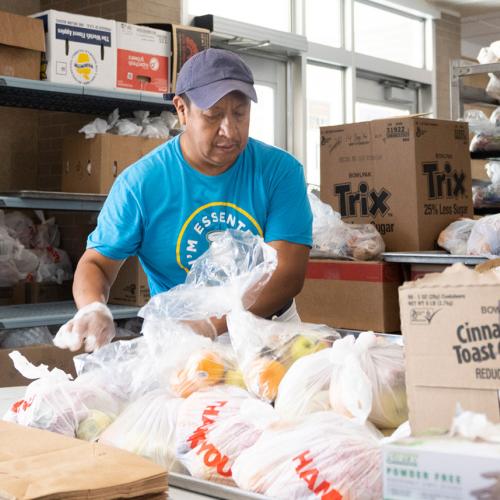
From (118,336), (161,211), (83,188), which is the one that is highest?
(83,188)

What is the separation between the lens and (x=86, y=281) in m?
1.87

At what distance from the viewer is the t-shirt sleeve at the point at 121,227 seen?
6.43ft

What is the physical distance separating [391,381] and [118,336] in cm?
275

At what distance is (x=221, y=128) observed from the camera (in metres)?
1.85

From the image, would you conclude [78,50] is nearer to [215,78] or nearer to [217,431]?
[215,78]

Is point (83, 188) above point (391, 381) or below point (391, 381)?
above

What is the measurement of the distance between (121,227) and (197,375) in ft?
2.73

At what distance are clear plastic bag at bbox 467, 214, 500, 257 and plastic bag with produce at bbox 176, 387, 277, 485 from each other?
2.01 meters

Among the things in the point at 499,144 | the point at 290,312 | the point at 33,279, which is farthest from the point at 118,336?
the point at 499,144

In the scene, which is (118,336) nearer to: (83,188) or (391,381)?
(83,188)

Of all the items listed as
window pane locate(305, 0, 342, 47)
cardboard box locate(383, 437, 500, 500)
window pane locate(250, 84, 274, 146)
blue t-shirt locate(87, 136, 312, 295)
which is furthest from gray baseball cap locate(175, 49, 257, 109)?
window pane locate(305, 0, 342, 47)

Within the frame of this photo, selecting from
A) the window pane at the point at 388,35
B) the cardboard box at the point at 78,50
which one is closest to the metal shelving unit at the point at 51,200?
the cardboard box at the point at 78,50

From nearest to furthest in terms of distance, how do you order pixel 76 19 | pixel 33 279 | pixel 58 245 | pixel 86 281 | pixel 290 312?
pixel 86 281 < pixel 290 312 < pixel 76 19 < pixel 33 279 < pixel 58 245

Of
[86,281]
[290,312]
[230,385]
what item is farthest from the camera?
[290,312]
